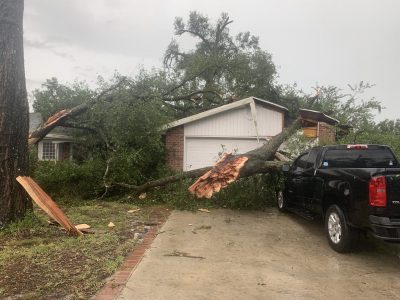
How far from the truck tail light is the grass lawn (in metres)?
3.67

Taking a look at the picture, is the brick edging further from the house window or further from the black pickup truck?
the house window

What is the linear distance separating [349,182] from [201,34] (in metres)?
31.1

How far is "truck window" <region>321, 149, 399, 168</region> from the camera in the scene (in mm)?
7598

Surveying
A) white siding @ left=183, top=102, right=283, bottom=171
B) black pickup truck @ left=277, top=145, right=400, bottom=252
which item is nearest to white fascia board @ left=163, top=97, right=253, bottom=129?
white siding @ left=183, top=102, right=283, bottom=171

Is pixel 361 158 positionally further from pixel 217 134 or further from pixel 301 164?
pixel 217 134

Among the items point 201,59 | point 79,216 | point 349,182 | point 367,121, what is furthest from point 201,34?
point 349,182

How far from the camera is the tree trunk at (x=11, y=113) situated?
7.08 metres

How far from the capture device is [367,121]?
43.3 ft

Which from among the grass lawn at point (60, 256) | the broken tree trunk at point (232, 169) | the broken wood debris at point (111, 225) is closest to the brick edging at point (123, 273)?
the grass lawn at point (60, 256)

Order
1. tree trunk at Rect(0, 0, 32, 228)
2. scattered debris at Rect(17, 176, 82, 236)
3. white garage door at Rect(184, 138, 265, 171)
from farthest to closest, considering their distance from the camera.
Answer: white garage door at Rect(184, 138, 265, 171) → tree trunk at Rect(0, 0, 32, 228) → scattered debris at Rect(17, 176, 82, 236)

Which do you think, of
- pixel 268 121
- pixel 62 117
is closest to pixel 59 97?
pixel 62 117

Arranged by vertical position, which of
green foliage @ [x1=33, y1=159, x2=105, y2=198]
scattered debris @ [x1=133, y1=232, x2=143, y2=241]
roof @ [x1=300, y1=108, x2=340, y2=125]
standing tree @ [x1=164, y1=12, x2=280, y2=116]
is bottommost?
scattered debris @ [x1=133, y1=232, x2=143, y2=241]

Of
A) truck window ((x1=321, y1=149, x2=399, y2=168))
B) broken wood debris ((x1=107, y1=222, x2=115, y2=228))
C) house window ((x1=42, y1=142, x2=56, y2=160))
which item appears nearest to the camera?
truck window ((x1=321, y1=149, x2=399, y2=168))

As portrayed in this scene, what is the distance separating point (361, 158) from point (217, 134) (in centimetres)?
811
